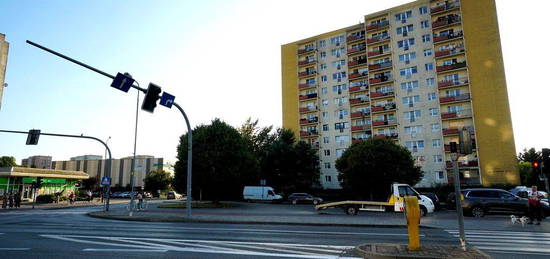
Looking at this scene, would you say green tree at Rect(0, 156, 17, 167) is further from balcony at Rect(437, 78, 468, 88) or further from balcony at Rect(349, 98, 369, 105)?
balcony at Rect(437, 78, 468, 88)

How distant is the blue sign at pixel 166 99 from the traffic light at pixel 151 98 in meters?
2.31

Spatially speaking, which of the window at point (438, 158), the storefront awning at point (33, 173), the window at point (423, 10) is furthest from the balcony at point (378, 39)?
the storefront awning at point (33, 173)

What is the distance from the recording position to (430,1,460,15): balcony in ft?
161

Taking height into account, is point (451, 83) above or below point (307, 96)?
below

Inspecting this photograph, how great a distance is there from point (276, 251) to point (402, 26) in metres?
54.0

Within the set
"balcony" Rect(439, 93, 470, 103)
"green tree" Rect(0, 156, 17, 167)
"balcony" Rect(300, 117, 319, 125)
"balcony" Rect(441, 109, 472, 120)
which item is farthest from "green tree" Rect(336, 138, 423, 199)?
"green tree" Rect(0, 156, 17, 167)

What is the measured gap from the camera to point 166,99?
14.9 meters

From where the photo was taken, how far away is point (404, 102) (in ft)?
168

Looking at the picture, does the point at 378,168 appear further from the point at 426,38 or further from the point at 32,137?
the point at 32,137

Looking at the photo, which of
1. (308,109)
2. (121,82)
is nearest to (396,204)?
(121,82)

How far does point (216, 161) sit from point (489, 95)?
1518 inches

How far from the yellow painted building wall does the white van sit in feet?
92.2

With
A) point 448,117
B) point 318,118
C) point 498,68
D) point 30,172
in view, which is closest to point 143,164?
point 30,172

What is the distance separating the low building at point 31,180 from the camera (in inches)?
1608
